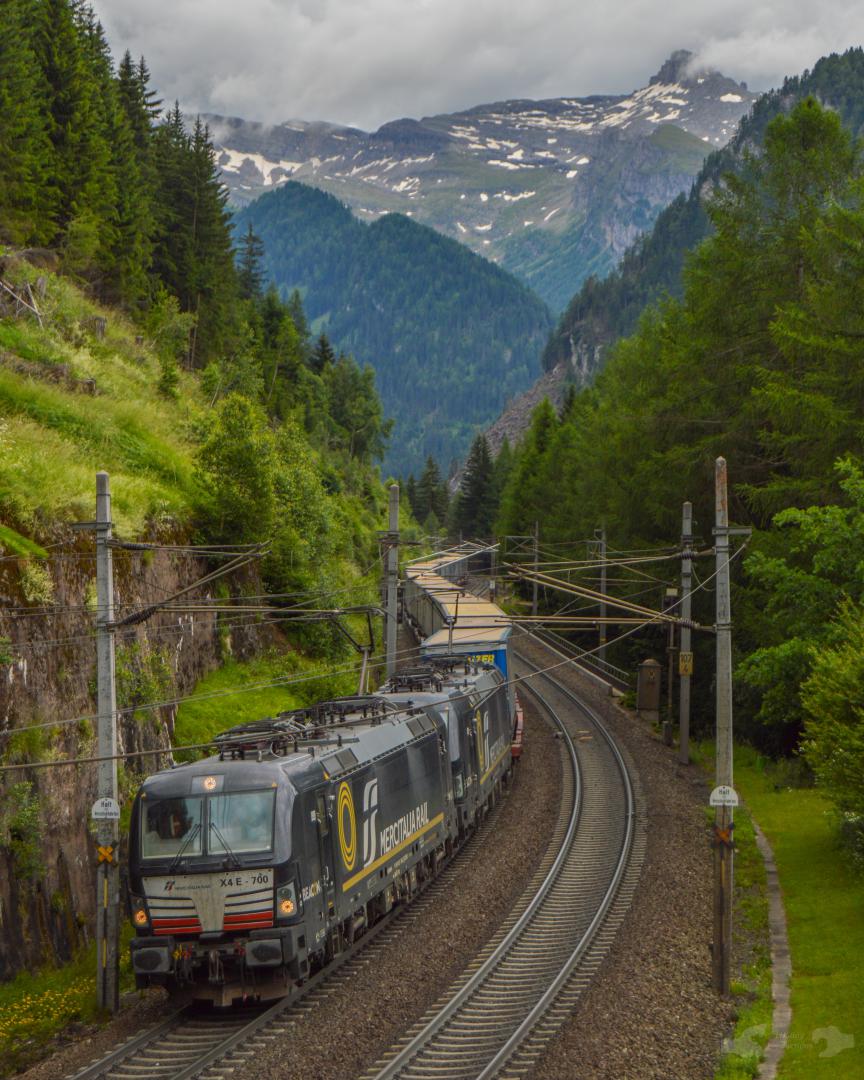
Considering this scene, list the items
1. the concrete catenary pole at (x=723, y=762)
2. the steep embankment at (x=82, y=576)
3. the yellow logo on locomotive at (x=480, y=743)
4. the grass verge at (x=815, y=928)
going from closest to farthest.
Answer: the grass verge at (x=815, y=928) < the concrete catenary pole at (x=723, y=762) < the steep embankment at (x=82, y=576) < the yellow logo on locomotive at (x=480, y=743)

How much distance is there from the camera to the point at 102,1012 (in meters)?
17.1

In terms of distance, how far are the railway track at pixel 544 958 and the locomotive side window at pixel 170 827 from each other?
4159 millimetres

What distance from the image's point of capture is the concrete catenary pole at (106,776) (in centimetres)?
1697

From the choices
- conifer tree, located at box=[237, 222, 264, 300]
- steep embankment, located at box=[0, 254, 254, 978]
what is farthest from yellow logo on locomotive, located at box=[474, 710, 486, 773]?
conifer tree, located at box=[237, 222, 264, 300]

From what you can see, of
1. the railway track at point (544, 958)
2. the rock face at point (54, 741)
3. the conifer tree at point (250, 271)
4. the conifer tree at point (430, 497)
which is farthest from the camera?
the conifer tree at point (430, 497)

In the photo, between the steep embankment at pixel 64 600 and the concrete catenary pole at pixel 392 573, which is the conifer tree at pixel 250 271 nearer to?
the steep embankment at pixel 64 600

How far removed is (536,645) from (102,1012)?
54092 millimetres

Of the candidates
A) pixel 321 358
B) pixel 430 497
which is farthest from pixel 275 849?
pixel 430 497

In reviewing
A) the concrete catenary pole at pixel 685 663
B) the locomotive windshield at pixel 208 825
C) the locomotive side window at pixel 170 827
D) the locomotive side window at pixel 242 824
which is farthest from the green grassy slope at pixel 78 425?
the concrete catenary pole at pixel 685 663

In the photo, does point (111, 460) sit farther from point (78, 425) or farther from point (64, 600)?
point (64, 600)

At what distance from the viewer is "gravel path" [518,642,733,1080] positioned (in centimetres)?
1456

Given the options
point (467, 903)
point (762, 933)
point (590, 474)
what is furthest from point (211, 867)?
point (590, 474)

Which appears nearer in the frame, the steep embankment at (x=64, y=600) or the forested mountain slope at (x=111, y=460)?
the steep embankment at (x=64, y=600)

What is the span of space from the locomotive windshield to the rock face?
77.3 inches
